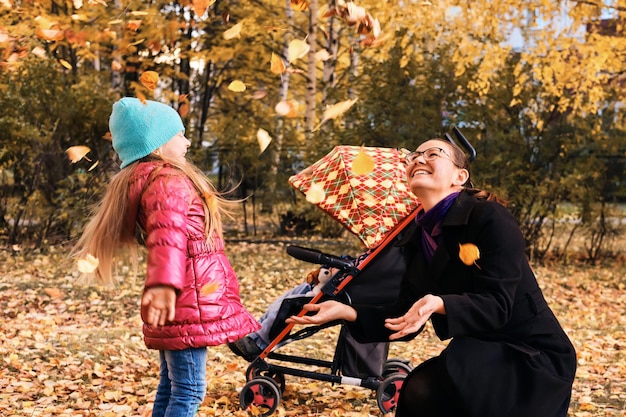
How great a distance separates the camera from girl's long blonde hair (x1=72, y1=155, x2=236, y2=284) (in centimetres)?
325

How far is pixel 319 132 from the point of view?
12055 mm

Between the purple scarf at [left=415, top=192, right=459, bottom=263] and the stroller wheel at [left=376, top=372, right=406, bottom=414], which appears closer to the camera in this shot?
the purple scarf at [left=415, top=192, right=459, bottom=263]

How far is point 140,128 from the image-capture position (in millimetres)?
3342

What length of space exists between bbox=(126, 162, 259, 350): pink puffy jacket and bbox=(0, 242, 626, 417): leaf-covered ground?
1.71 m

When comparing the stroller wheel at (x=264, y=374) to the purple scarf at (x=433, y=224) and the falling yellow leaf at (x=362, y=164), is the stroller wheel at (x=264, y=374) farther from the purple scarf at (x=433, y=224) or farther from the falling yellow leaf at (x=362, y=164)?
the purple scarf at (x=433, y=224)

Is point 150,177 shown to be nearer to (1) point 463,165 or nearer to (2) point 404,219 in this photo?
(1) point 463,165

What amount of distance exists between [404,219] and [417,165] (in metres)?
1.56

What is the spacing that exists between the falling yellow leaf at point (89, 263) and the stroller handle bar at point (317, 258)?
4.21ft

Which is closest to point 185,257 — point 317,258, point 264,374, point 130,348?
point 317,258

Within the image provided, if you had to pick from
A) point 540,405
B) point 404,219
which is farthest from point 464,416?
point 404,219

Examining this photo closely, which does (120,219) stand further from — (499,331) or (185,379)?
(499,331)

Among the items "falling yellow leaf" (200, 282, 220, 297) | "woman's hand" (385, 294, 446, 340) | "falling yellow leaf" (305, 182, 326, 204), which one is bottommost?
"falling yellow leaf" (200, 282, 220, 297)

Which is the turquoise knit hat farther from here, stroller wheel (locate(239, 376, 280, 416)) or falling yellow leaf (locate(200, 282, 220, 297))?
stroller wheel (locate(239, 376, 280, 416))

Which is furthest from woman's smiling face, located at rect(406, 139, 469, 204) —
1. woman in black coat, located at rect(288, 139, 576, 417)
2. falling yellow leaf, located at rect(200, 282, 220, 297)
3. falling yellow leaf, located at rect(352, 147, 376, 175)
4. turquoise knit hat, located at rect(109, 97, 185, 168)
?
falling yellow leaf, located at rect(352, 147, 376, 175)
